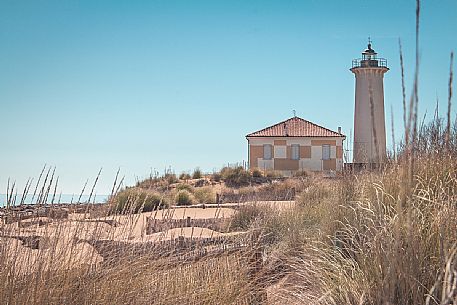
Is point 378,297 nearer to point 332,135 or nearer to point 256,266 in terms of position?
point 256,266

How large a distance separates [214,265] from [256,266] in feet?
1.38

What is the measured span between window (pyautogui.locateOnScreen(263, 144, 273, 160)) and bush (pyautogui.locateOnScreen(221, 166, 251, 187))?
15.2ft

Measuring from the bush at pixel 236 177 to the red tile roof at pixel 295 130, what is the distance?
16.4 feet

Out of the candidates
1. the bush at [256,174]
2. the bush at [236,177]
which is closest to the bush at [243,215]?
the bush at [236,177]

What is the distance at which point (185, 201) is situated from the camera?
2028cm

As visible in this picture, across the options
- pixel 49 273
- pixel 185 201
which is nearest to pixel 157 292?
pixel 49 273

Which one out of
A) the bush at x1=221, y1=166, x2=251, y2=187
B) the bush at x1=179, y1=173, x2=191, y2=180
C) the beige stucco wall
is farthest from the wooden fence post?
the beige stucco wall

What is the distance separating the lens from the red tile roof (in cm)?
3575

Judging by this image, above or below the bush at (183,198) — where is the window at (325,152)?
above

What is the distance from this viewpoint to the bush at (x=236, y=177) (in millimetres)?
29938

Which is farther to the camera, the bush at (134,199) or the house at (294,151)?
the house at (294,151)

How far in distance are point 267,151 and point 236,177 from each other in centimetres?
576

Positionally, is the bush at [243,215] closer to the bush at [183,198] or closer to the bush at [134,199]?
the bush at [134,199]

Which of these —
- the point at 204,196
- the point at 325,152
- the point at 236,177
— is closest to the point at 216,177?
the point at 236,177
